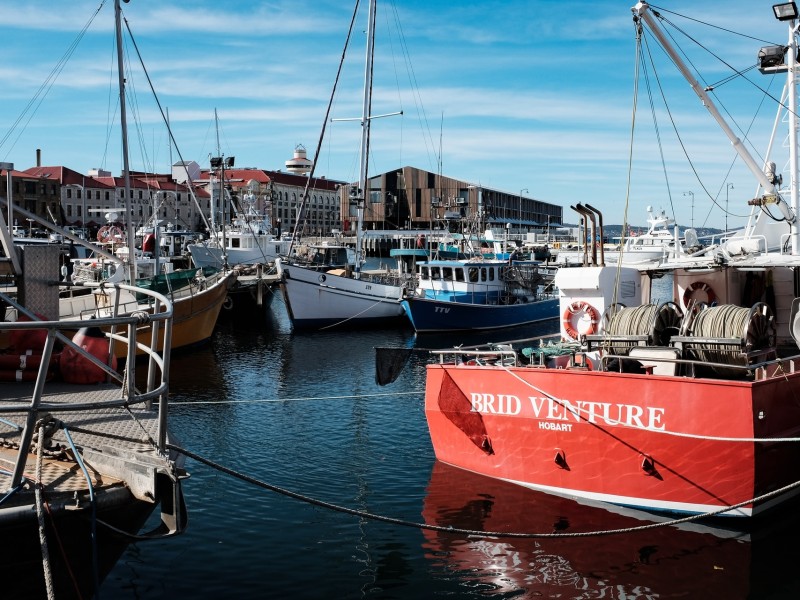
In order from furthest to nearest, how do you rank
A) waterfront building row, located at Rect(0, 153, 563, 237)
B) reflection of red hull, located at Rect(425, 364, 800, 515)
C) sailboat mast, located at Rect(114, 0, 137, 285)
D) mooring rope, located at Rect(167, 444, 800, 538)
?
waterfront building row, located at Rect(0, 153, 563, 237) → sailboat mast, located at Rect(114, 0, 137, 285) → reflection of red hull, located at Rect(425, 364, 800, 515) → mooring rope, located at Rect(167, 444, 800, 538)

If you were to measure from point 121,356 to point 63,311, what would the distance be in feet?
7.93

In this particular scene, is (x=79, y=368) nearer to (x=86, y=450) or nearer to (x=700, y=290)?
(x=86, y=450)

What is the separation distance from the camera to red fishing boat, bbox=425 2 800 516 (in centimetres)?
1016

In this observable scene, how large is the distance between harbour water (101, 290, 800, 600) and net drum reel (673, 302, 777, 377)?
7.97 ft

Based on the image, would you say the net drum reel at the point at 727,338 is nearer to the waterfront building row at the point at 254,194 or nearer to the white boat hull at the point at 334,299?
the white boat hull at the point at 334,299

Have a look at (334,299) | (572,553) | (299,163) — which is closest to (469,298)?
(334,299)

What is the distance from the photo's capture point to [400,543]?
35.8ft

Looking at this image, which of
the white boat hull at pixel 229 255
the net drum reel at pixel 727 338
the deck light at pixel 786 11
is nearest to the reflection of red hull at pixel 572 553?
the net drum reel at pixel 727 338

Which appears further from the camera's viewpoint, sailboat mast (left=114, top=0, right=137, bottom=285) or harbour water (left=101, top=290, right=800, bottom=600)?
sailboat mast (left=114, top=0, right=137, bottom=285)

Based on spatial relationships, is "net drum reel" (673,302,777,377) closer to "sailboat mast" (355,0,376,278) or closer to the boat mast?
the boat mast

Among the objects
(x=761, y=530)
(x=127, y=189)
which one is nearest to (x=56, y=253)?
(x=761, y=530)

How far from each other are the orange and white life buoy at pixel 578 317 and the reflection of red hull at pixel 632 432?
3.01m

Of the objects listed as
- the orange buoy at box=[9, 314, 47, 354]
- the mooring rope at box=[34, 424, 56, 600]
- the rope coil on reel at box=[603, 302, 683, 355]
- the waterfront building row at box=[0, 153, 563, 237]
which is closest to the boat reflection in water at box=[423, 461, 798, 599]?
the rope coil on reel at box=[603, 302, 683, 355]

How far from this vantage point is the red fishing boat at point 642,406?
10164 millimetres
